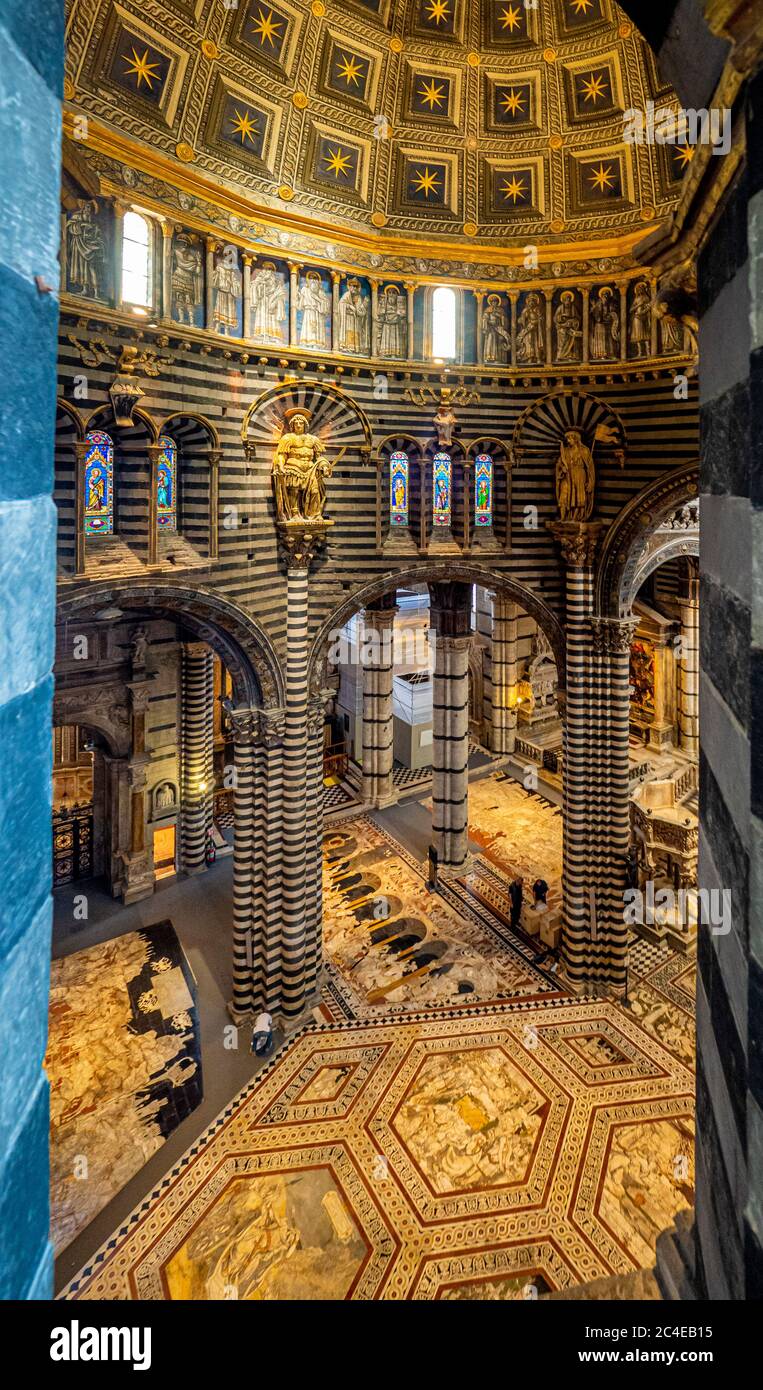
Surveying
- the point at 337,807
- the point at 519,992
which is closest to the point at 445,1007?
the point at 519,992

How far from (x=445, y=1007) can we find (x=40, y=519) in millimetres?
13915

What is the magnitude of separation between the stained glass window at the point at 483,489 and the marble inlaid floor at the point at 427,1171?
999 centimetres

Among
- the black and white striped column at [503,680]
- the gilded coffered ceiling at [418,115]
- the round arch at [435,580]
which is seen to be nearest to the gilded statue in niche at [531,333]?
the gilded coffered ceiling at [418,115]

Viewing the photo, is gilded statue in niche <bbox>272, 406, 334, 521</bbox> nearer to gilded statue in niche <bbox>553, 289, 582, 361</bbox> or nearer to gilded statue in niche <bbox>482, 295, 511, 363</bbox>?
gilded statue in niche <bbox>482, 295, 511, 363</bbox>

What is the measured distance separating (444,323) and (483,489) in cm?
328

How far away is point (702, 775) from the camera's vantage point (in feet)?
8.87

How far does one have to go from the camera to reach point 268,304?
11.9 metres

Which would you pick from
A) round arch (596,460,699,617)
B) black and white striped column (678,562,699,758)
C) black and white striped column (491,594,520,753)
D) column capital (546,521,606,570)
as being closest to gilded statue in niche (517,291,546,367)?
column capital (546,521,606,570)

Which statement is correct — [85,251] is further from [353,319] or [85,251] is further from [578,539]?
[578,539]

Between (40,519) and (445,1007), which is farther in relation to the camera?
(445,1007)

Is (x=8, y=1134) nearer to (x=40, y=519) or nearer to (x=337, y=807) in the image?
(x=40, y=519)

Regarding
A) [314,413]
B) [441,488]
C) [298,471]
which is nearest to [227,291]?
[314,413]

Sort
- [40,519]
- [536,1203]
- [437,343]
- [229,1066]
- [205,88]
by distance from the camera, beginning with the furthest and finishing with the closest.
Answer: [437,343] → [229,1066] → [205,88] → [536,1203] → [40,519]

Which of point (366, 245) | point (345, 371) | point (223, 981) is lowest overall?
point (223, 981)
